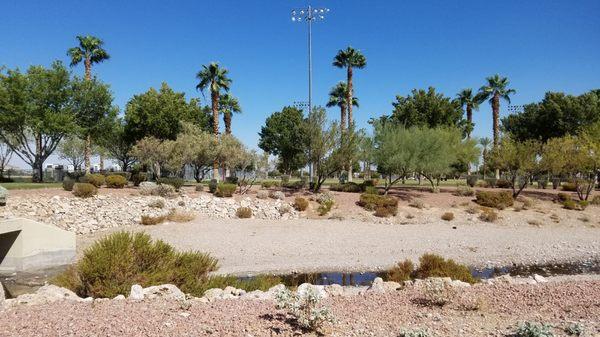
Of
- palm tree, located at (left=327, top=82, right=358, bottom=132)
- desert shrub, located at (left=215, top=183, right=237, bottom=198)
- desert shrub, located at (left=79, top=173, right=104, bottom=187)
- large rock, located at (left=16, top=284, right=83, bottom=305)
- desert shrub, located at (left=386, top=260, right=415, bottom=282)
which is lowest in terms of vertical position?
desert shrub, located at (left=386, top=260, right=415, bottom=282)

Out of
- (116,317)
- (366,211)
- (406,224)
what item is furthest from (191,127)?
(116,317)

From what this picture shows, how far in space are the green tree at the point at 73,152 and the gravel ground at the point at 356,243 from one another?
61243 millimetres

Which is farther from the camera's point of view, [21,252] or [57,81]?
[57,81]

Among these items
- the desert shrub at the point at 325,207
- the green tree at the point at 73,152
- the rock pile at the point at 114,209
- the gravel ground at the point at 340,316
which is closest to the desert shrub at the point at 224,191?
the rock pile at the point at 114,209

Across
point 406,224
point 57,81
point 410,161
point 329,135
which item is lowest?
point 406,224

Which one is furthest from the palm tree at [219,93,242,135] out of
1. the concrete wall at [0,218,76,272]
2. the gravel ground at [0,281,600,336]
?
the gravel ground at [0,281,600,336]

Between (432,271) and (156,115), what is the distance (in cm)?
4213

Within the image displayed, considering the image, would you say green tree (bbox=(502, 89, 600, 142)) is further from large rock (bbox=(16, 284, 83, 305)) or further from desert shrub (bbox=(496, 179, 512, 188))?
large rock (bbox=(16, 284, 83, 305))

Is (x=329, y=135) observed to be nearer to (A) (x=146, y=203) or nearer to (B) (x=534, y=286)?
(A) (x=146, y=203)

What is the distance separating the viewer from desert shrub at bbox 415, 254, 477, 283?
43.9ft

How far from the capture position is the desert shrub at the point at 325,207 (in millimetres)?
32375

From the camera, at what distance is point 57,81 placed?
3994 cm

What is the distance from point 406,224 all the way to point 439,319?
22541 millimetres

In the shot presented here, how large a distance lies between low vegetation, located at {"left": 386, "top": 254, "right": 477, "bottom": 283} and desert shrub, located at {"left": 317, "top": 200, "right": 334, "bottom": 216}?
1688 cm
